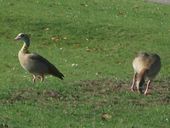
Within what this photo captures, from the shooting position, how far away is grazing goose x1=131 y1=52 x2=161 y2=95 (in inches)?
487

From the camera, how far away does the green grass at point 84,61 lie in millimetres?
10336

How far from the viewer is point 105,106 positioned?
36.5 ft

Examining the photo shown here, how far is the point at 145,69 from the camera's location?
12508 mm

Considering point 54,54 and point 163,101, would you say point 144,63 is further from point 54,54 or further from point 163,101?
point 54,54

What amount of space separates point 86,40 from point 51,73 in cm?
636

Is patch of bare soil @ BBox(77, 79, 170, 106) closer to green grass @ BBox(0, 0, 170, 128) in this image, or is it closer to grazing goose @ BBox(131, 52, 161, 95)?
green grass @ BBox(0, 0, 170, 128)

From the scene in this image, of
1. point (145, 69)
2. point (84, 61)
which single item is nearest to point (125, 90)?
point (145, 69)

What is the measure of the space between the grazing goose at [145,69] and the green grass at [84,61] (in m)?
0.24

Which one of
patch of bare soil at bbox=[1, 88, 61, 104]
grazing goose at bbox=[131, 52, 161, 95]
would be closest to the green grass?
patch of bare soil at bbox=[1, 88, 61, 104]

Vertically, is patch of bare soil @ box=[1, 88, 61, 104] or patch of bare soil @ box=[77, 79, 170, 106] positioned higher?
patch of bare soil @ box=[77, 79, 170, 106]

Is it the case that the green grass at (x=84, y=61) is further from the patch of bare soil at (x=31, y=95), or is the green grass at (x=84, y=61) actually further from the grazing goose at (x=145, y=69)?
the grazing goose at (x=145, y=69)

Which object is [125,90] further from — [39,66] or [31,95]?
[39,66]

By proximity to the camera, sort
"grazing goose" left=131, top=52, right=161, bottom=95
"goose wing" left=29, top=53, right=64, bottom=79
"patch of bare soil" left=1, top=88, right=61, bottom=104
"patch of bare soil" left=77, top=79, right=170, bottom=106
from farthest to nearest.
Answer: "goose wing" left=29, top=53, right=64, bottom=79
"grazing goose" left=131, top=52, right=161, bottom=95
"patch of bare soil" left=77, top=79, right=170, bottom=106
"patch of bare soil" left=1, top=88, right=61, bottom=104

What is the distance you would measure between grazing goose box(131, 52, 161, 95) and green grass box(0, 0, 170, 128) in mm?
239
